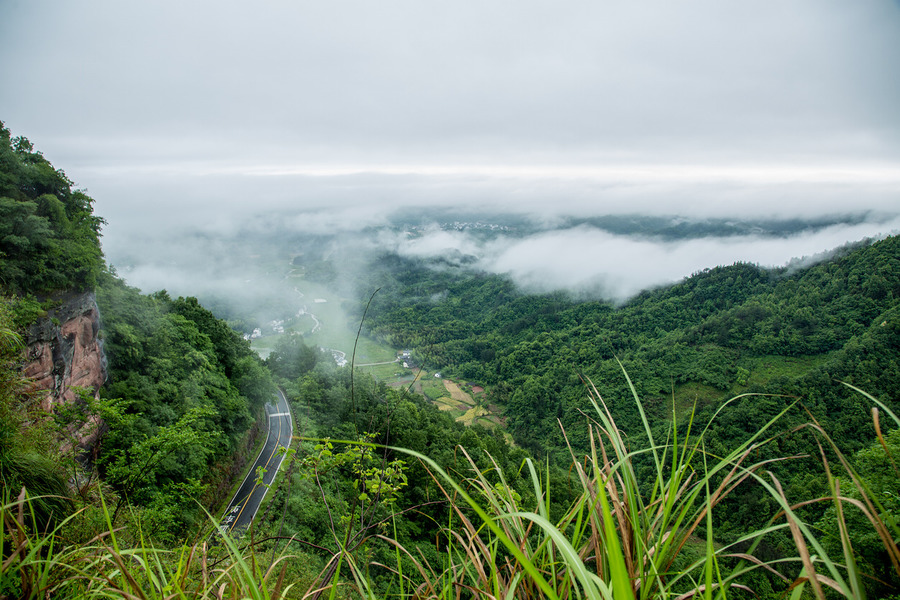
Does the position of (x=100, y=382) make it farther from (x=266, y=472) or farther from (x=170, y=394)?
(x=266, y=472)

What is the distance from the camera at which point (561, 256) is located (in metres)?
153

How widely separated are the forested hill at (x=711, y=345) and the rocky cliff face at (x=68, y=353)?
13.8m

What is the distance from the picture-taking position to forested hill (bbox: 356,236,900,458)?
35094 millimetres

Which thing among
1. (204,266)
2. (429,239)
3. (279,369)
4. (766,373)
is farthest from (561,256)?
(279,369)

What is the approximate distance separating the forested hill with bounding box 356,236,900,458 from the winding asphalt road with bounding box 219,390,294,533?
9.77 m

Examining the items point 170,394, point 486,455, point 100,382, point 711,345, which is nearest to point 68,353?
point 100,382

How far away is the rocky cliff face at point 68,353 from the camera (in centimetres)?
1077

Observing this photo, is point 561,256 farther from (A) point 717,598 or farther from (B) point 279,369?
(A) point 717,598

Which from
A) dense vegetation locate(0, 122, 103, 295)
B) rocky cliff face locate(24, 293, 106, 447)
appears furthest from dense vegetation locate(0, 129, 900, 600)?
rocky cliff face locate(24, 293, 106, 447)

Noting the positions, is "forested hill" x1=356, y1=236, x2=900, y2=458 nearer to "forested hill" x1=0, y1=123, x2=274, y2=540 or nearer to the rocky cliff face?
"forested hill" x1=0, y1=123, x2=274, y2=540

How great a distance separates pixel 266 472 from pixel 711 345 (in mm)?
61011

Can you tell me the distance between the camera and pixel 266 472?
1260 centimetres

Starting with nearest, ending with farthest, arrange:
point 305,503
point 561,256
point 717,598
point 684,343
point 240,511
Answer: point 717,598 < point 305,503 < point 240,511 < point 684,343 < point 561,256

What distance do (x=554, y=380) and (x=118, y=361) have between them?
53.7 metres
